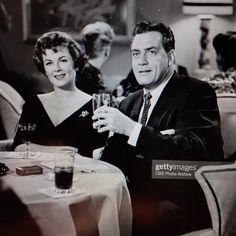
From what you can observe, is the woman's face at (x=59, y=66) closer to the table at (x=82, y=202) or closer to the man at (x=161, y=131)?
the man at (x=161, y=131)

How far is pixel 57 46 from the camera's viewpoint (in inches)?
70.8

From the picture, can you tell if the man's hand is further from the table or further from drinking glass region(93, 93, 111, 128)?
the table

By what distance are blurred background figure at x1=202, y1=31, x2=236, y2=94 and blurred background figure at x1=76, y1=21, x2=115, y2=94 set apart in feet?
1.46

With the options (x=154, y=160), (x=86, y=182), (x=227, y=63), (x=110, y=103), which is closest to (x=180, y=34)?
(x=227, y=63)

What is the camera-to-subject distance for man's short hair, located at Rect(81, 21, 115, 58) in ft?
5.78

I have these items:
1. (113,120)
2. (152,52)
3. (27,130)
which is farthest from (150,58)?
(27,130)

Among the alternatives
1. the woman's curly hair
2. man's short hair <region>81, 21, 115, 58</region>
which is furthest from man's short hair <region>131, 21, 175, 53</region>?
the woman's curly hair

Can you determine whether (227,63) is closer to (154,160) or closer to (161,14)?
(161,14)

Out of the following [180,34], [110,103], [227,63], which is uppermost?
[180,34]

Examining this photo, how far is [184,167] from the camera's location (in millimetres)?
1772

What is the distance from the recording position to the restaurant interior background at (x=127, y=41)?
1.73 meters

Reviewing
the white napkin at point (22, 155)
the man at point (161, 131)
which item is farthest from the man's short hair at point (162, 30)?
the white napkin at point (22, 155)

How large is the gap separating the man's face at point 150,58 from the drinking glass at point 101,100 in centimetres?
16

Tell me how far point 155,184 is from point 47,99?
594 mm
